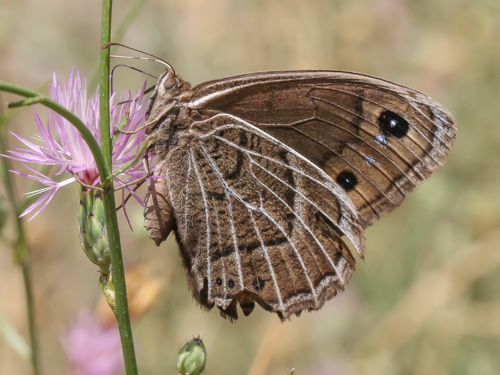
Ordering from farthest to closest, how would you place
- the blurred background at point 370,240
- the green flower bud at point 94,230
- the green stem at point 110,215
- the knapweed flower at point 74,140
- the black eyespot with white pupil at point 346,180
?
the blurred background at point 370,240
the black eyespot with white pupil at point 346,180
the knapweed flower at point 74,140
the green flower bud at point 94,230
the green stem at point 110,215

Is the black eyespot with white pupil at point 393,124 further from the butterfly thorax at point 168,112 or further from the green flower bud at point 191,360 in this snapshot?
the green flower bud at point 191,360

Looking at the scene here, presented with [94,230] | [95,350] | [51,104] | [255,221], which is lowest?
[51,104]

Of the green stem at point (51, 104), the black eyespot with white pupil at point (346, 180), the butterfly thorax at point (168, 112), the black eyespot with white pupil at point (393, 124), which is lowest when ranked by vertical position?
the green stem at point (51, 104)

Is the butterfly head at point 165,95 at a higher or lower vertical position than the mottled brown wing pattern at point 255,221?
higher

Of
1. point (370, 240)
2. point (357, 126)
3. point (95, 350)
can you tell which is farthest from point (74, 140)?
point (370, 240)

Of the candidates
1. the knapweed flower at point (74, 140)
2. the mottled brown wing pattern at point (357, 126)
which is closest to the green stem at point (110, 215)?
the knapweed flower at point (74, 140)

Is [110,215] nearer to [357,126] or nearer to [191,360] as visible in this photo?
[191,360]

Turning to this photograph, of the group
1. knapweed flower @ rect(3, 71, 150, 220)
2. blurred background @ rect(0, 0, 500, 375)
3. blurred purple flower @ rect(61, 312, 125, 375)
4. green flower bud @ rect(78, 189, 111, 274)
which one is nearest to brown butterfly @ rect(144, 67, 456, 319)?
knapweed flower @ rect(3, 71, 150, 220)
